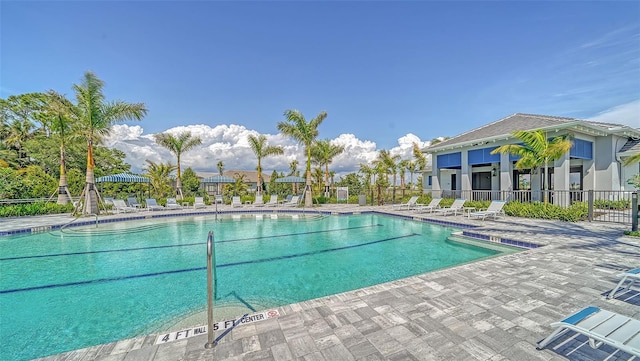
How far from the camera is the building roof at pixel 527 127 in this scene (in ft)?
40.0

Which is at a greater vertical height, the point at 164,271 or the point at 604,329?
the point at 604,329

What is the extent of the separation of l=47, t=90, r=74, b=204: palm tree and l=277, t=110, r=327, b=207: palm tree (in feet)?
37.3

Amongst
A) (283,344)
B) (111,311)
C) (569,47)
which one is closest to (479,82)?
(569,47)

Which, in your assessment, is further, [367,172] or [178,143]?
[367,172]

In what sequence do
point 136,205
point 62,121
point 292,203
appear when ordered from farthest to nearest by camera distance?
point 292,203 < point 136,205 < point 62,121

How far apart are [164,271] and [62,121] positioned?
49.4 ft

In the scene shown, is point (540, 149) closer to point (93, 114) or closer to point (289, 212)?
point (289, 212)

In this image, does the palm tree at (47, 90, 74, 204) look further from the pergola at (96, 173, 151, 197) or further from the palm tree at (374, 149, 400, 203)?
the palm tree at (374, 149, 400, 203)

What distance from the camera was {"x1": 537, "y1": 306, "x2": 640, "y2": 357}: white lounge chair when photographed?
6.25ft

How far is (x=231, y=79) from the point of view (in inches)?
647

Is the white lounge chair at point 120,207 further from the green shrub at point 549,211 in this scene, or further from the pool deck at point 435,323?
the green shrub at point 549,211

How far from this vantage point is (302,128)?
18250 mm

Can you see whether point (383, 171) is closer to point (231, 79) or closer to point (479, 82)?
point (479, 82)

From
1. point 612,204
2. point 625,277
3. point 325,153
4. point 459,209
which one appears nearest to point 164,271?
point 625,277
